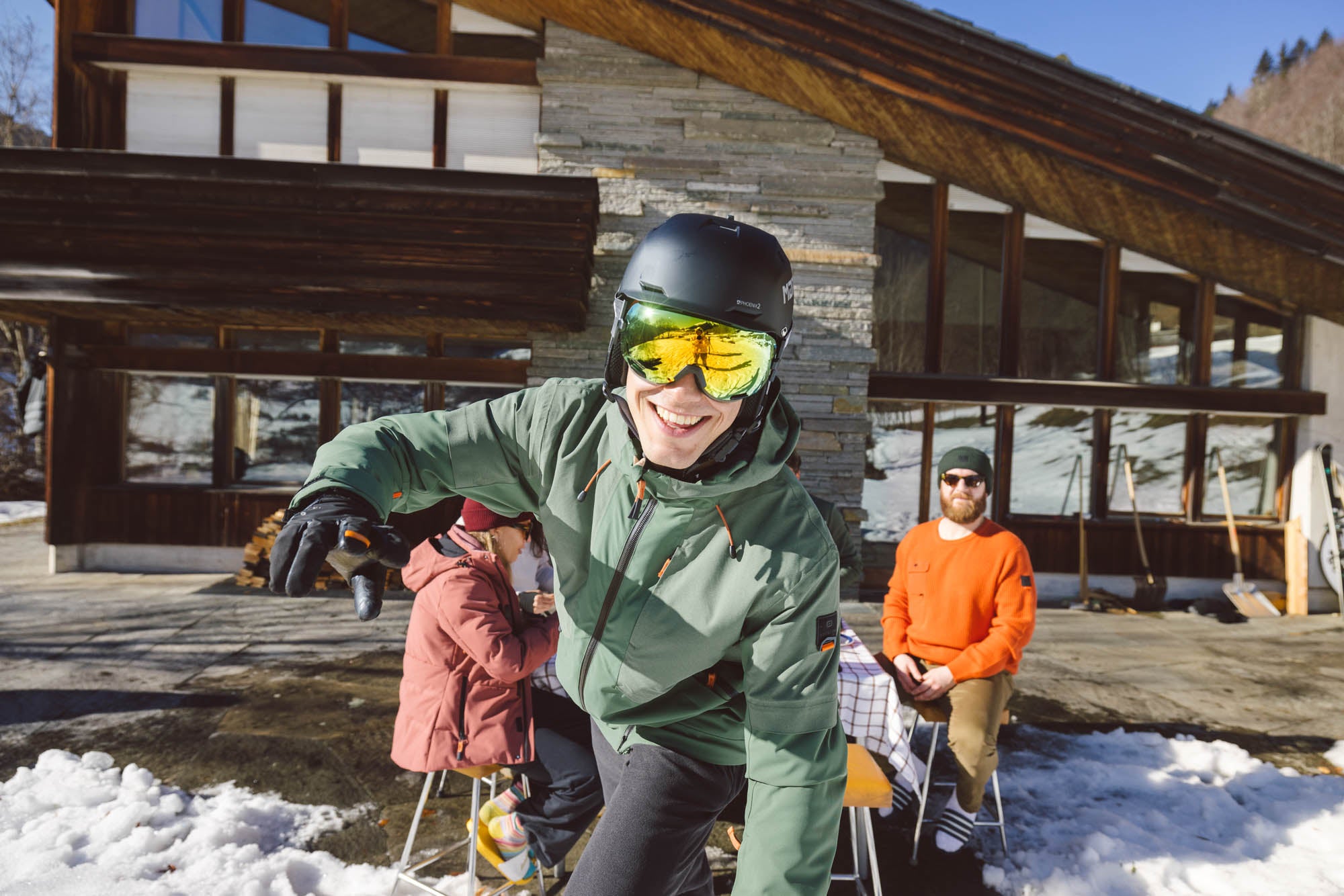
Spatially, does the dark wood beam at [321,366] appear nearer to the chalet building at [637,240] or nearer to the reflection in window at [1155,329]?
the chalet building at [637,240]

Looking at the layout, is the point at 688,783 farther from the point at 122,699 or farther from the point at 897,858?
the point at 122,699

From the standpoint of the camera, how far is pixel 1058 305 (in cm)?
961

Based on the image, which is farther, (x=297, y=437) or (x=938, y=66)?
(x=297, y=437)

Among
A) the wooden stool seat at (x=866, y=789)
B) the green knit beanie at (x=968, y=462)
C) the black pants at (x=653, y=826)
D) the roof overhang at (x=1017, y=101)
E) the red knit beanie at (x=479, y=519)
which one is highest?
the roof overhang at (x=1017, y=101)

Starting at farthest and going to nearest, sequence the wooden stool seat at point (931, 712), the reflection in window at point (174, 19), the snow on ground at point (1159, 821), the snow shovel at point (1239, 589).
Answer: the snow shovel at point (1239, 589), the reflection in window at point (174, 19), the wooden stool seat at point (931, 712), the snow on ground at point (1159, 821)

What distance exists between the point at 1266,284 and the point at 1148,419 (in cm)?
207

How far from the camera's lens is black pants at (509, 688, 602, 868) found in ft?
9.84

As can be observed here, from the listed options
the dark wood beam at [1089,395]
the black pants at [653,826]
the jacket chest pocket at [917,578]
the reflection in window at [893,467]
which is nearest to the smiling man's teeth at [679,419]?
the black pants at [653,826]

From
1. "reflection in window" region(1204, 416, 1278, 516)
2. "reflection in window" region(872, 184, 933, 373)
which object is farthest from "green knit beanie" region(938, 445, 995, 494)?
"reflection in window" region(1204, 416, 1278, 516)

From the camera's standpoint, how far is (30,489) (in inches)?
647

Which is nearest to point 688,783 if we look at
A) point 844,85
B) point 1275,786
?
point 1275,786

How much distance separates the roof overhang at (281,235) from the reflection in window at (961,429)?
5.07 m

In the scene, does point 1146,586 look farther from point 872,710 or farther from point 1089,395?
point 872,710

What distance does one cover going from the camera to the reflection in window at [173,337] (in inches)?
364
